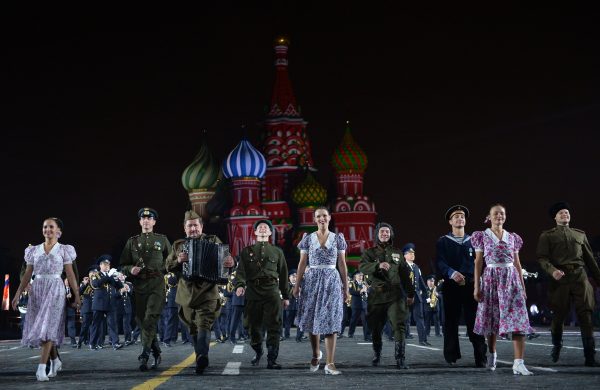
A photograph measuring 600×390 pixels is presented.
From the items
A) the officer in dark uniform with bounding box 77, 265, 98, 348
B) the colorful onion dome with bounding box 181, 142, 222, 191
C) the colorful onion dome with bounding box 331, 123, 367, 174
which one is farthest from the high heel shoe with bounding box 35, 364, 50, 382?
the colorful onion dome with bounding box 181, 142, 222, 191

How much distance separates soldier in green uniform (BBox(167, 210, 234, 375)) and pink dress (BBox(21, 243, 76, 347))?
1234mm

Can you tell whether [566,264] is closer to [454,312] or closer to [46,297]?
[454,312]

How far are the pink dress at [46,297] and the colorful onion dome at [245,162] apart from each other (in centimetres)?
7903

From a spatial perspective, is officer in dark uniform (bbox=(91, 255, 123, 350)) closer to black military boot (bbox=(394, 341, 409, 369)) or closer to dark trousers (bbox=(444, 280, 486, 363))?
dark trousers (bbox=(444, 280, 486, 363))

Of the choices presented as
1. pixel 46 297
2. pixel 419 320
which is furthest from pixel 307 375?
pixel 419 320

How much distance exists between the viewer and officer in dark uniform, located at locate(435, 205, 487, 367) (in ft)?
37.8

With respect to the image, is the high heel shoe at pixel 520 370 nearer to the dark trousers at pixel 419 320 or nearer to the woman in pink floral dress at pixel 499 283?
the woman in pink floral dress at pixel 499 283

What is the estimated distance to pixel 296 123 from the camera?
9350 cm

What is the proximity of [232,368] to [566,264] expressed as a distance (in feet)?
14.5

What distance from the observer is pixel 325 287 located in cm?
1080

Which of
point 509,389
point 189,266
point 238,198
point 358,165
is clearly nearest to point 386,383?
point 509,389

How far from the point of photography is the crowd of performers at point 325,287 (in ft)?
33.6

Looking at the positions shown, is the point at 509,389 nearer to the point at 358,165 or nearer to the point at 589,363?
the point at 589,363

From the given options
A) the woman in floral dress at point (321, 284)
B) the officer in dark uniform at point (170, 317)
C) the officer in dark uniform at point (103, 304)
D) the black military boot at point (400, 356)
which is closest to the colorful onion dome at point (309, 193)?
the officer in dark uniform at point (170, 317)
